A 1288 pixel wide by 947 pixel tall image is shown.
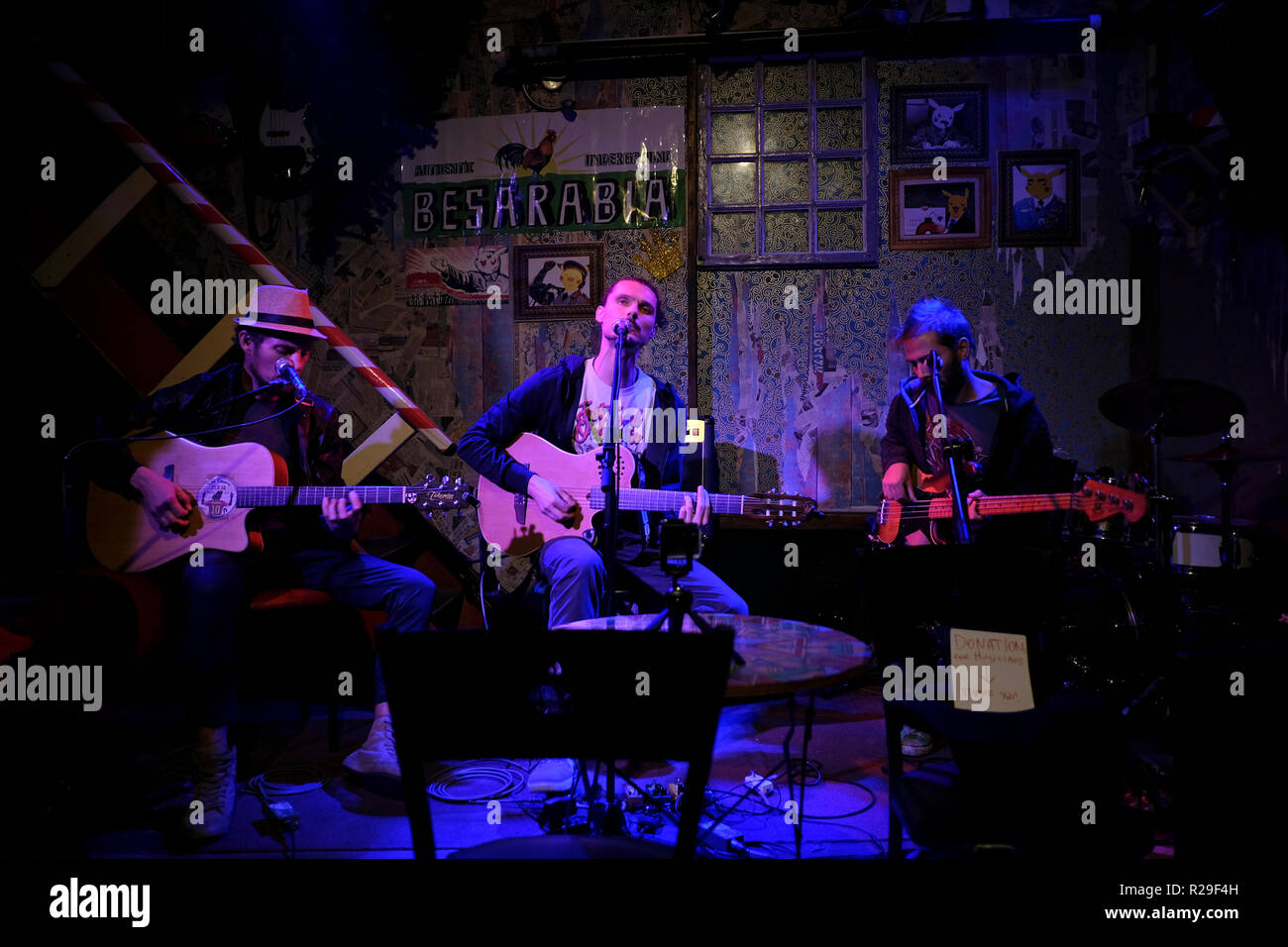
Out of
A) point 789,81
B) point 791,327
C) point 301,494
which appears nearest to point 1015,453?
point 791,327

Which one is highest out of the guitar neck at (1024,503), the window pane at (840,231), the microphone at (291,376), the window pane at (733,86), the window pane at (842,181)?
the window pane at (733,86)

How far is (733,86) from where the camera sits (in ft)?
16.7

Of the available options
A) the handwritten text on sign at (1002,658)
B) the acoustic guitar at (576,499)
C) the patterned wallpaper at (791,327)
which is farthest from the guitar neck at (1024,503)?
the handwritten text on sign at (1002,658)

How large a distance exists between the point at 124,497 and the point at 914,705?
3197 millimetres

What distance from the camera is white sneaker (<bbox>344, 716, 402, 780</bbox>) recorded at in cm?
319

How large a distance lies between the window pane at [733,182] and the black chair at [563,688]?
4306 millimetres

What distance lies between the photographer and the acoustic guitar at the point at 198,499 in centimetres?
338

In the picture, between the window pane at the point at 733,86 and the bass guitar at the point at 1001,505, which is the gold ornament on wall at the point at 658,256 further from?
the bass guitar at the point at 1001,505

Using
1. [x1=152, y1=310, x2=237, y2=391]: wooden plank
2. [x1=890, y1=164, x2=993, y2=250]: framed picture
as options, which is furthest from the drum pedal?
[x1=152, y1=310, x2=237, y2=391]: wooden plank

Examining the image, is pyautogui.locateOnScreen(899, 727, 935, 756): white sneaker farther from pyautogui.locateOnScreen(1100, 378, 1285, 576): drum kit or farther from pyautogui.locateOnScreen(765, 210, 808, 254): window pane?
pyautogui.locateOnScreen(765, 210, 808, 254): window pane

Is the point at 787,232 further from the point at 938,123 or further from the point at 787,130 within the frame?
the point at 938,123

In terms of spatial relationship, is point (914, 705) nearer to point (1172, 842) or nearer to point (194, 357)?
point (1172, 842)

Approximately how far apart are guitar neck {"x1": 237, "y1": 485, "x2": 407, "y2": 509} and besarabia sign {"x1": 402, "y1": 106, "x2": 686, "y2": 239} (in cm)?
236

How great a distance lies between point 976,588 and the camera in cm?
243
